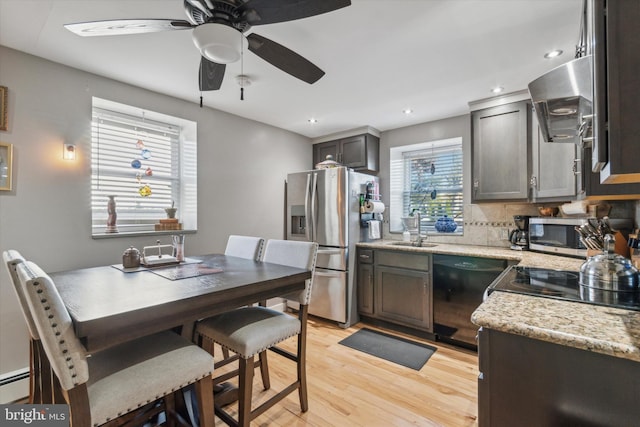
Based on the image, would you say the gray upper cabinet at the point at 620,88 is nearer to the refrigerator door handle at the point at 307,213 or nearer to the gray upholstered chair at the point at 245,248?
the gray upholstered chair at the point at 245,248

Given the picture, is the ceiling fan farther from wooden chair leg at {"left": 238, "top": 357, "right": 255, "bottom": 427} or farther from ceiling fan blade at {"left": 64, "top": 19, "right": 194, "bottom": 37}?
wooden chair leg at {"left": 238, "top": 357, "right": 255, "bottom": 427}

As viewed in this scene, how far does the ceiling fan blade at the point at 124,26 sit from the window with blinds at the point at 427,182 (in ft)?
9.84

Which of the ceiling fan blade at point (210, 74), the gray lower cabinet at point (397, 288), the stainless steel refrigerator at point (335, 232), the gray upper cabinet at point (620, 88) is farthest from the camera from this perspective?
the stainless steel refrigerator at point (335, 232)

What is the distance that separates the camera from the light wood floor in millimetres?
1791

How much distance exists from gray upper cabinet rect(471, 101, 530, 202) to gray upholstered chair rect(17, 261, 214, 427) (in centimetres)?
284

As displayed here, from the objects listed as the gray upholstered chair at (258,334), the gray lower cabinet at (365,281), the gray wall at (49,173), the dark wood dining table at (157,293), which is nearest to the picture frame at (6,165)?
the gray wall at (49,173)

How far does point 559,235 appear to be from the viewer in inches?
88.6

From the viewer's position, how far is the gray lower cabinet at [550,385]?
791 mm

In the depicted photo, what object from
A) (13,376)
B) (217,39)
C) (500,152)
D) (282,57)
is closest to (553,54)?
(500,152)

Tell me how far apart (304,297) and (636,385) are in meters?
1.44

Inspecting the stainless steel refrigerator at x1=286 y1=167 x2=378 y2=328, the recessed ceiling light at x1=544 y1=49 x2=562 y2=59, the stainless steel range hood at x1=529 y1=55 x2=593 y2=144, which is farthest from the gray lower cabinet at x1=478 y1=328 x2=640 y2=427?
the stainless steel refrigerator at x1=286 y1=167 x2=378 y2=328

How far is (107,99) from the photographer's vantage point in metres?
2.42

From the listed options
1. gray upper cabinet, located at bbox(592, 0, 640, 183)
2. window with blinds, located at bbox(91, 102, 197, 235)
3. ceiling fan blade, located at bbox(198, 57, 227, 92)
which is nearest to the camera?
gray upper cabinet, located at bbox(592, 0, 640, 183)

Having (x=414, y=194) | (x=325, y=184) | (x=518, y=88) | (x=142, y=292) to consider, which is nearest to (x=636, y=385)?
(x=142, y=292)
